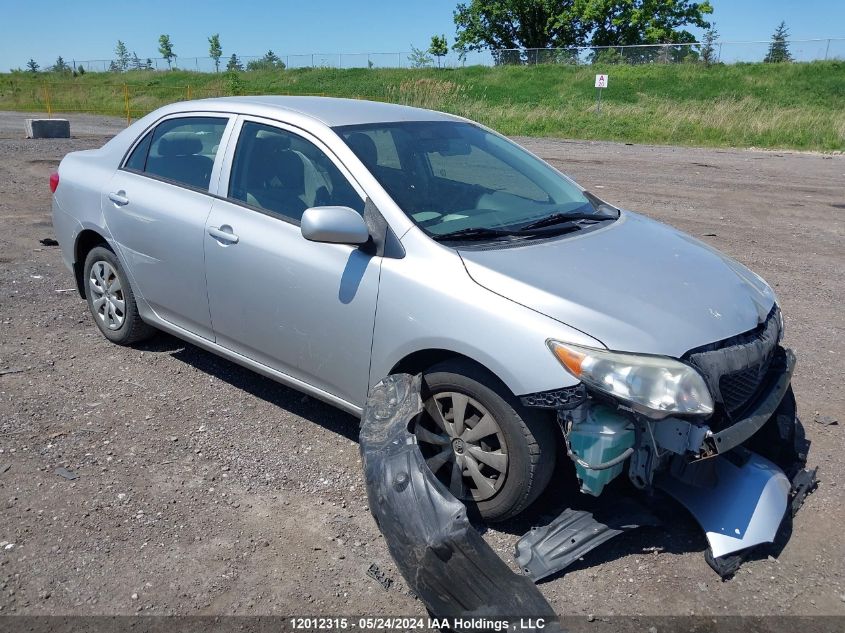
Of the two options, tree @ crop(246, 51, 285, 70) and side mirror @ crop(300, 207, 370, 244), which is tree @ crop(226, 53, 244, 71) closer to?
tree @ crop(246, 51, 285, 70)

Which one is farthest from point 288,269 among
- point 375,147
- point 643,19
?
point 643,19

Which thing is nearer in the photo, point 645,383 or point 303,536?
point 645,383

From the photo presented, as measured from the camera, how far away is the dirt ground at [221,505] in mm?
2926

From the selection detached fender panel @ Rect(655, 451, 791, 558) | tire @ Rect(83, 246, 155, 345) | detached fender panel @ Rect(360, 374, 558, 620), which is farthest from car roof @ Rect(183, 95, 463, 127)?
detached fender panel @ Rect(655, 451, 791, 558)

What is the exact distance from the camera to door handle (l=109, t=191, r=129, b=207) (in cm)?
474

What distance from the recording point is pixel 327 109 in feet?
14.0

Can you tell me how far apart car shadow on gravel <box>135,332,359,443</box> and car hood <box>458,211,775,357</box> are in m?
1.50

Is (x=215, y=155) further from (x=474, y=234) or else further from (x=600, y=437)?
(x=600, y=437)

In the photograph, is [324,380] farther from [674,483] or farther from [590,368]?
[674,483]

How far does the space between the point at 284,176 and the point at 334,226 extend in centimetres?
83

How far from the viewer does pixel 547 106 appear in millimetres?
34188

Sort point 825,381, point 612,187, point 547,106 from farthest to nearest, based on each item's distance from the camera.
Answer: point 547,106, point 612,187, point 825,381

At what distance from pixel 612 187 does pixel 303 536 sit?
11.5 meters

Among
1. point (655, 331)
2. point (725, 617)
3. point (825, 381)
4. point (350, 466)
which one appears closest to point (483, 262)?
point (655, 331)
